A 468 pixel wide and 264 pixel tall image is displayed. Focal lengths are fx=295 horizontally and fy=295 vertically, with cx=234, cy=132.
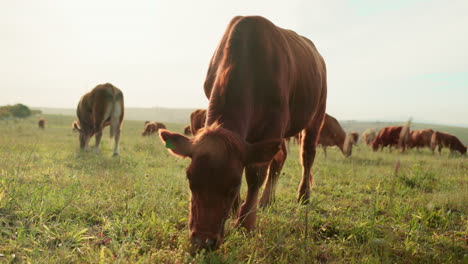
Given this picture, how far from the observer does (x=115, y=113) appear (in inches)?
399

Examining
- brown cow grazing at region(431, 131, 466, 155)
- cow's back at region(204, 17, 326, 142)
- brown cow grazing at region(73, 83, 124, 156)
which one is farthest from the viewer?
brown cow grazing at region(431, 131, 466, 155)

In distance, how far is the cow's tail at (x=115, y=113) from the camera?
10008 millimetres

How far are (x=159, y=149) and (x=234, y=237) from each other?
8.69 m

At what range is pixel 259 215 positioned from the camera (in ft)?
11.6

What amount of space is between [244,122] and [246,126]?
0.05m

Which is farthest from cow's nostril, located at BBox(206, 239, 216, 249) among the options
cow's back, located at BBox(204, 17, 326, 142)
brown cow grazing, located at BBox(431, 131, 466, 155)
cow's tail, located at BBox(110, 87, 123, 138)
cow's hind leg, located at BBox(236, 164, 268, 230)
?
brown cow grazing, located at BBox(431, 131, 466, 155)

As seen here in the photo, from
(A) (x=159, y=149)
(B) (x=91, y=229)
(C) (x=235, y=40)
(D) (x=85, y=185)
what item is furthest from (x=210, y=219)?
(A) (x=159, y=149)

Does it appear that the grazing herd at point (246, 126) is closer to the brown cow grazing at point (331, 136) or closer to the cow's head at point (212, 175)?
the cow's head at point (212, 175)

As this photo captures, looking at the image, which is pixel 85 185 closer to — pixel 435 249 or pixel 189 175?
pixel 189 175

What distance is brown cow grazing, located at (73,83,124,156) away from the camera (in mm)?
9773

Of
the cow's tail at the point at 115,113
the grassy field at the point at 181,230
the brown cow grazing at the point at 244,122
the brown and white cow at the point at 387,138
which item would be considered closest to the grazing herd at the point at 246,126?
the brown cow grazing at the point at 244,122

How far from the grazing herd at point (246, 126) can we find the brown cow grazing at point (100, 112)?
280 inches

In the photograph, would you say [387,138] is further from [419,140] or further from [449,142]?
[449,142]

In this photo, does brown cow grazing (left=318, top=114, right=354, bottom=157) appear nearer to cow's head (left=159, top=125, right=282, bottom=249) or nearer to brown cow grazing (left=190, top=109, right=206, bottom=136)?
brown cow grazing (left=190, top=109, right=206, bottom=136)
